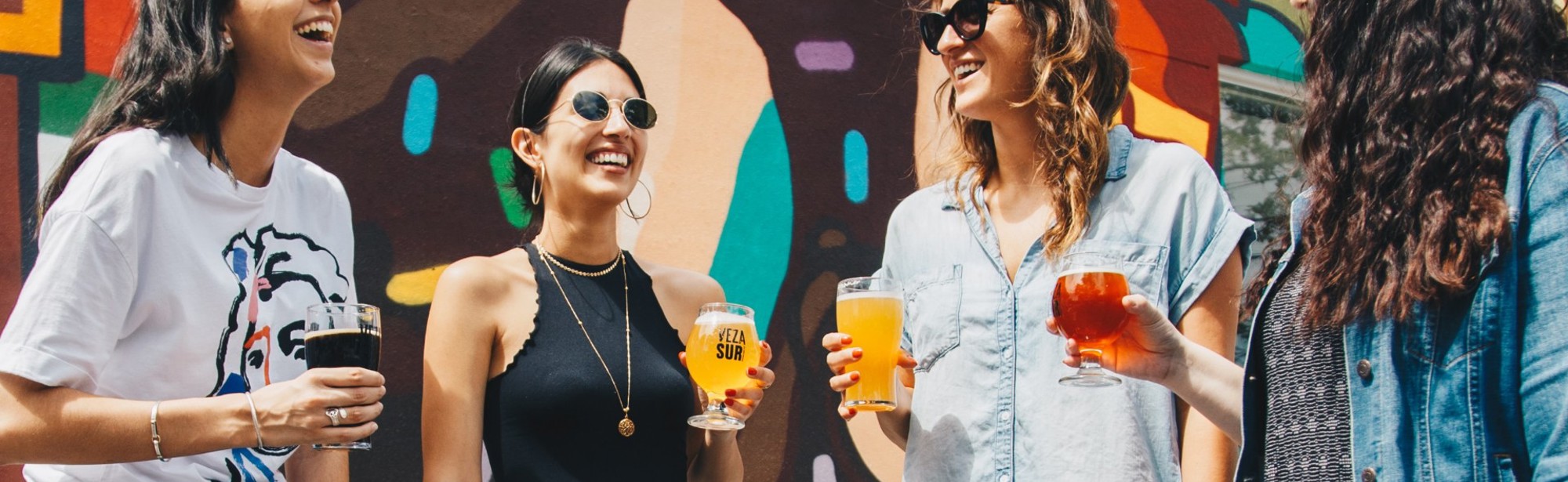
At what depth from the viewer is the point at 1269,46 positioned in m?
5.80

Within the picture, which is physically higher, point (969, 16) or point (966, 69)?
point (969, 16)

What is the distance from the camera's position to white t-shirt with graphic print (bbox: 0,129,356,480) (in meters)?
2.38

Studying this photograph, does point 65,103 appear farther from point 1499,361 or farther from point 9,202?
point 1499,361

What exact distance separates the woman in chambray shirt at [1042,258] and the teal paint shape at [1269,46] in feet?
9.78

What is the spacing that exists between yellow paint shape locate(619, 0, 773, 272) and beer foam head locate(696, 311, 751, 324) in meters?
1.48

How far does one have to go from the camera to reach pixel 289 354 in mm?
2820

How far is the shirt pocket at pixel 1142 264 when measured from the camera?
273 cm

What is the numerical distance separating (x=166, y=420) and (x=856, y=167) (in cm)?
294

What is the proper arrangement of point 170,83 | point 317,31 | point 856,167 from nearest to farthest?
point 170,83 < point 317,31 < point 856,167

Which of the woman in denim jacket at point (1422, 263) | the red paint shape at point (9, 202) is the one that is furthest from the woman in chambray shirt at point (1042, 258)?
the red paint shape at point (9, 202)

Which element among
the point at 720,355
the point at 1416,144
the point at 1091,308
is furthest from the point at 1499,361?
the point at 720,355

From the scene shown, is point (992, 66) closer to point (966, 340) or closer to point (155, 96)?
point (966, 340)

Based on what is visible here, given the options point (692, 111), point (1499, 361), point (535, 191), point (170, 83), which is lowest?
point (1499, 361)

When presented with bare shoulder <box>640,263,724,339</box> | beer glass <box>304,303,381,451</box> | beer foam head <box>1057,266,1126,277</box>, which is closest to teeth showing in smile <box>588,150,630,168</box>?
bare shoulder <box>640,263,724,339</box>
